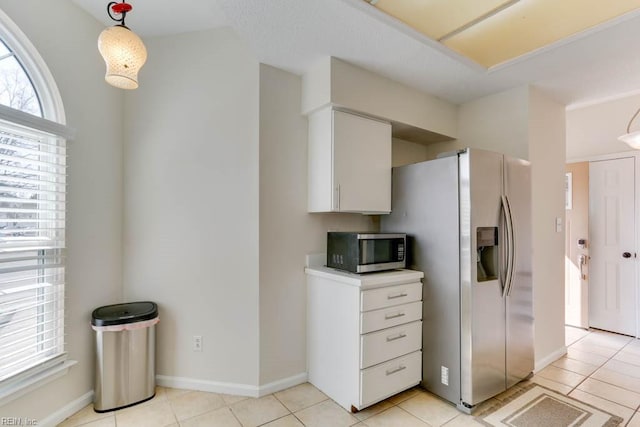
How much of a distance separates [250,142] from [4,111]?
1.38m

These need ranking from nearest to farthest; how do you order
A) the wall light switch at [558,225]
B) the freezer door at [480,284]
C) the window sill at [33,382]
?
the window sill at [33,382] → the freezer door at [480,284] → the wall light switch at [558,225]

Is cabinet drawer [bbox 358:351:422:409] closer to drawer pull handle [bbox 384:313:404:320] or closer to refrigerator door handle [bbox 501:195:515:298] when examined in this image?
drawer pull handle [bbox 384:313:404:320]

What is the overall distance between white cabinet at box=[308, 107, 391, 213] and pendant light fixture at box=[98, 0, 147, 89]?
130 cm

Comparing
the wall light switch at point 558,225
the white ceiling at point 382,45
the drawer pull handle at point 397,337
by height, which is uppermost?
the white ceiling at point 382,45

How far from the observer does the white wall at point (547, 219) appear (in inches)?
109

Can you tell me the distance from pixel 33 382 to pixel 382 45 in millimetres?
3035

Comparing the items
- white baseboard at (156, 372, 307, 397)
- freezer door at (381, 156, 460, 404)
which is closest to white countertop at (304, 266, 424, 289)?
freezer door at (381, 156, 460, 404)

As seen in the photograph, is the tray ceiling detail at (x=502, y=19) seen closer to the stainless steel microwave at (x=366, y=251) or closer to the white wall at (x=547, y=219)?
Result: the white wall at (x=547, y=219)

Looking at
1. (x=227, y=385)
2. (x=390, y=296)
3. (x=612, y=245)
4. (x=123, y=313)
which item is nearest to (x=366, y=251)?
(x=390, y=296)

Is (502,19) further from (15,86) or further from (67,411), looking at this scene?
(67,411)

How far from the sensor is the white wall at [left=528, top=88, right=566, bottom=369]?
9.11 ft

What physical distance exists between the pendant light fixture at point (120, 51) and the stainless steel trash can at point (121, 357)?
5.17 ft

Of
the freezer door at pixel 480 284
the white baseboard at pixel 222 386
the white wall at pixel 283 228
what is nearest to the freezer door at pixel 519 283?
the freezer door at pixel 480 284

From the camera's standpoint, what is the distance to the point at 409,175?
101 inches
